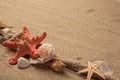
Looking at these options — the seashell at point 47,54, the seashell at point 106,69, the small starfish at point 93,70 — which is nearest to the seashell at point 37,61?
the seashell at point 47,54

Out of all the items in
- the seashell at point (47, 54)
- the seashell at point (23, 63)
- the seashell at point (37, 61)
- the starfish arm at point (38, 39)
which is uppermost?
the starfish arm at point (38, 39)

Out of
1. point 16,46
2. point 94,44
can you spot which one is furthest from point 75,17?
point 16,46

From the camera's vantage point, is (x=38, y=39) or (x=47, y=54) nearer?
(x=47, y=54)

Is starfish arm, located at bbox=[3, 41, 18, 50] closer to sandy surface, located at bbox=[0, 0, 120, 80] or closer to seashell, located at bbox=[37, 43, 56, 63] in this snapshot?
sandy surface, located at bbox=[0, 0, 120, 80]

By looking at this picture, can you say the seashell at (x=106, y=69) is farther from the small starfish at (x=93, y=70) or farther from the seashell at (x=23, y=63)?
the seashell at (x=23, y=63)

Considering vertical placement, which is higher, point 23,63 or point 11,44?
point 11,44

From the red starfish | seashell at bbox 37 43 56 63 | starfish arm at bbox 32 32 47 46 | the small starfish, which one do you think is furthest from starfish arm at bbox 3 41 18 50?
the small starfish

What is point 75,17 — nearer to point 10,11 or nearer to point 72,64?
point 10,11

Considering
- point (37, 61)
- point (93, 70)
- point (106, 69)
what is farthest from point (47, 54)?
point (106, 69)

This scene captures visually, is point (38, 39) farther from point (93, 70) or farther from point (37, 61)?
point (93, 70)
